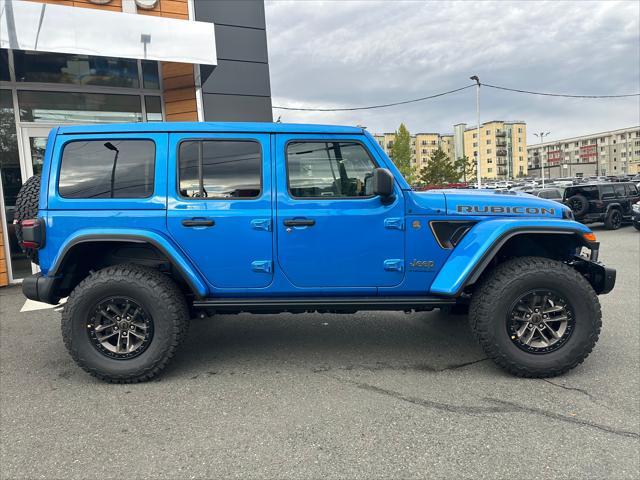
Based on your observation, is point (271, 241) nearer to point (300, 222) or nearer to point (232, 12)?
point (300, 222)

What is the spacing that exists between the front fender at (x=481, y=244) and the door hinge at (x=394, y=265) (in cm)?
29

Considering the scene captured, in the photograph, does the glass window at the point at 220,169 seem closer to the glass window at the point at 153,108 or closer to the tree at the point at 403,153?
the glass window at the point at 153,108

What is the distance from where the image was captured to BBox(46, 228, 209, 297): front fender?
3.37m

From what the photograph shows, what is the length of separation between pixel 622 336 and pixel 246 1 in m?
10.1

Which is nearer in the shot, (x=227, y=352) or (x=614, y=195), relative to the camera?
(x=227, y=352)

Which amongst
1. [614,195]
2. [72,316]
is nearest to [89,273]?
[72,316]

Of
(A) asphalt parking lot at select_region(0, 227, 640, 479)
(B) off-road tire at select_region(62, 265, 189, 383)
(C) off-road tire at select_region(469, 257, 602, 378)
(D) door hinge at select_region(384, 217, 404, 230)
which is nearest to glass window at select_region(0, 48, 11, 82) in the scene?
(A) asphalt parking lot at select_region(0, 227, 640, 479)

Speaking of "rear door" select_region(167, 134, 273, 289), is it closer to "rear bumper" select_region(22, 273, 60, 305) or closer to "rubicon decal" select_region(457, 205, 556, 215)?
"rear bumper" select_region(22, 273, 60, 305)

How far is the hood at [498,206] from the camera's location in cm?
352

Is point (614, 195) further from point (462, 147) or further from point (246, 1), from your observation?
point (462, 147)

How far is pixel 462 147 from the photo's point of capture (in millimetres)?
100812

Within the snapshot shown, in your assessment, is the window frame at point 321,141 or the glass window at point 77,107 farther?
the glass window at point 77,107

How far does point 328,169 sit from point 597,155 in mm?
134444

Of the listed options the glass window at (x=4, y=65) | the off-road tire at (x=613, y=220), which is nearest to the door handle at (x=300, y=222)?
the glass window at (x=4, y=65)
